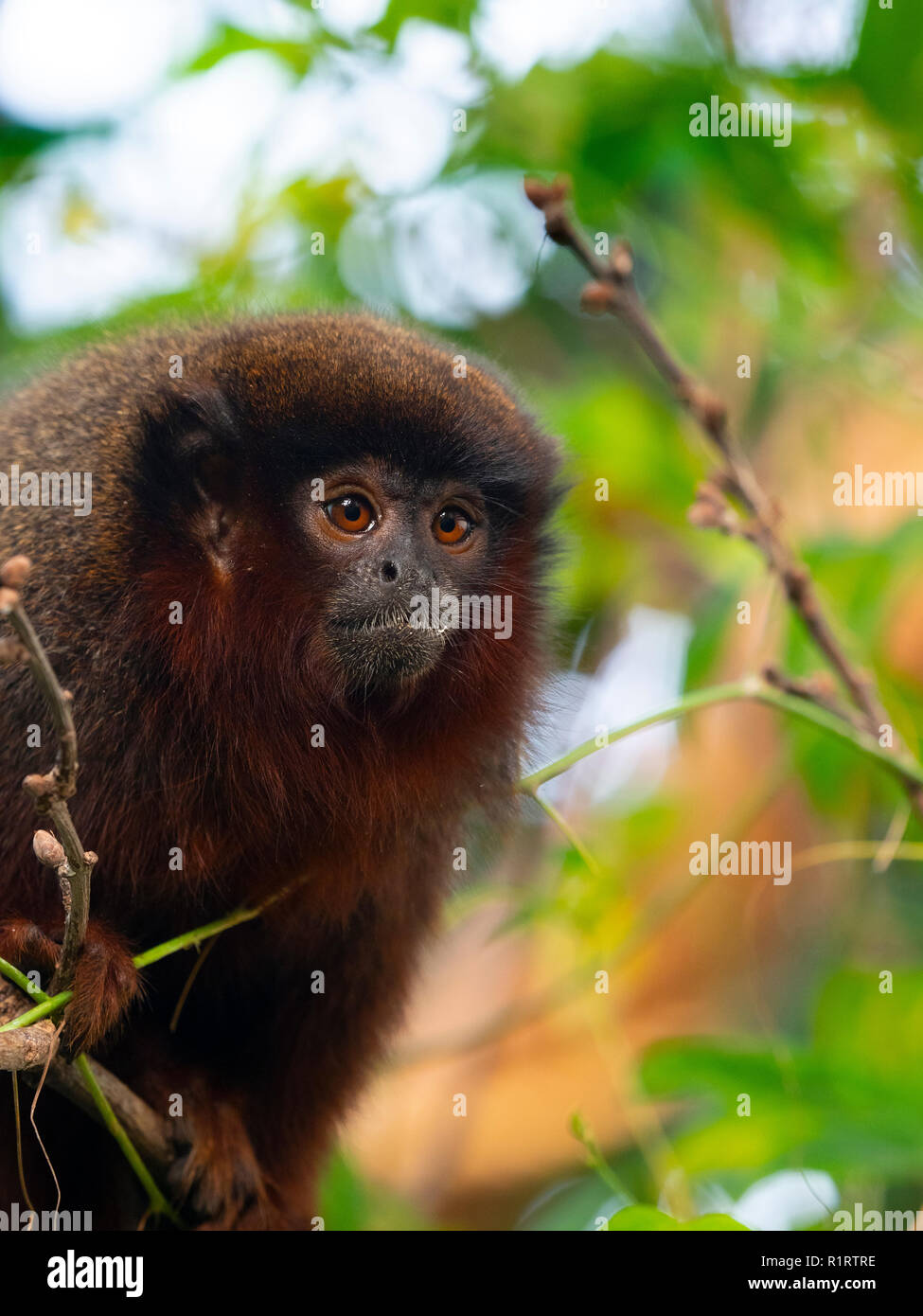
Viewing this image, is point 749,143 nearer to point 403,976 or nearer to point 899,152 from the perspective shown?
point 899,152

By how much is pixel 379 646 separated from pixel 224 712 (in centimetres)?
31

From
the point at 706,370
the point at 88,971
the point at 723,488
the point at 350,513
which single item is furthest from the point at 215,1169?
the point at 706,370

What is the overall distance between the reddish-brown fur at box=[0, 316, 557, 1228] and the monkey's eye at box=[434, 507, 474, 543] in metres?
0.10

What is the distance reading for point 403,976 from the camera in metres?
3.23

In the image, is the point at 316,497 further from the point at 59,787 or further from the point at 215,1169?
the point at 215,1169

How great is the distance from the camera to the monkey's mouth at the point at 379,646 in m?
2.61

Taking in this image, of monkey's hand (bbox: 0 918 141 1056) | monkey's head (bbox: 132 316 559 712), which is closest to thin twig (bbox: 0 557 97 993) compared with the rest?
monkey's hand (bbox: 0 918 141 1056)

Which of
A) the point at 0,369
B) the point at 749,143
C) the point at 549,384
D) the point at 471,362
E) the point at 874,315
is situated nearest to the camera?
the point at 471,362

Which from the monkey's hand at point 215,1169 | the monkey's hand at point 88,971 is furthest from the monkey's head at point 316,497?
the monkey's hand at point 215,1169

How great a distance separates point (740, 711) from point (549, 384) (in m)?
1.49

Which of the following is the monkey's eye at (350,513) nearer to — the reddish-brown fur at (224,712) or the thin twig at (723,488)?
the reddish-brown fur at (224,712)

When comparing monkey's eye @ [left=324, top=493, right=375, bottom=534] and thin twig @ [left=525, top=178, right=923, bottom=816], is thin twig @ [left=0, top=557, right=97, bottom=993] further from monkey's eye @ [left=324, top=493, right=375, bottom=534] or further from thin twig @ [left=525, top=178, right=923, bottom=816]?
thin twig @ [left=525, top=178, right=923, bottom=816]

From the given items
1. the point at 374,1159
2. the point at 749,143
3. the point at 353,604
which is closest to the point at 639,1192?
the point at 374,1159

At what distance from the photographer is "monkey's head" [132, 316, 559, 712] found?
2611 millimetres
